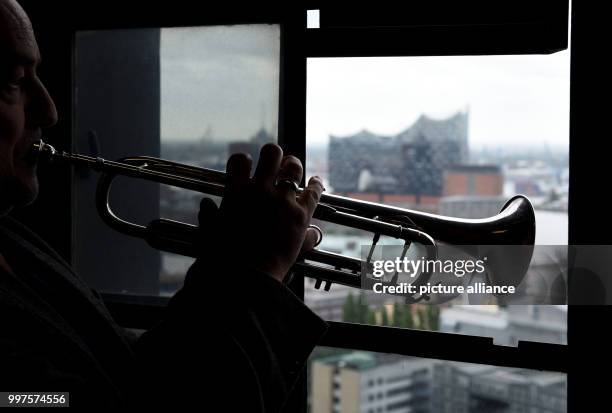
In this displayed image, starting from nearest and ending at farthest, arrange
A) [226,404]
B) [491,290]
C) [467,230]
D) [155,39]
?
[226,404]
[467,230]
[491,290]
[155,39]

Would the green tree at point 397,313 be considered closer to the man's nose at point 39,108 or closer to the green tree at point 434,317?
the green tree at point 434,317

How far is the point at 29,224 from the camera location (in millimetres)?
1989

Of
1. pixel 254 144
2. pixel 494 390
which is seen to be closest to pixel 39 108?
pixel 254 144

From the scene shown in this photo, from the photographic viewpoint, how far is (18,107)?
2.80 feet

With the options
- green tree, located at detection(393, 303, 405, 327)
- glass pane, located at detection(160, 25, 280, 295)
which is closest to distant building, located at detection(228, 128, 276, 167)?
glass pane, located at detection(160, 25, 280, 295)

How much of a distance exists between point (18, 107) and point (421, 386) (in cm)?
130

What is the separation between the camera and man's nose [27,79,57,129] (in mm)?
872

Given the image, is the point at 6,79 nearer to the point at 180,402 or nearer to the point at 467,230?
the point at 180,402

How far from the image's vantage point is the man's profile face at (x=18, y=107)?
827 mm

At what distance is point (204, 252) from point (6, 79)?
359 mm

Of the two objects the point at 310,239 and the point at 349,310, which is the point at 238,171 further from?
the point at 349,310

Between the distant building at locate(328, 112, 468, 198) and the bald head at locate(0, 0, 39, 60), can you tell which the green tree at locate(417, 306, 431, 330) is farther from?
the bald head at locate(0, 0, 39, 60)

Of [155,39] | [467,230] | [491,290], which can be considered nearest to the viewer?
[467,230]

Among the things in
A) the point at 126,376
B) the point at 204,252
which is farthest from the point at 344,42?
the point at 126,376
